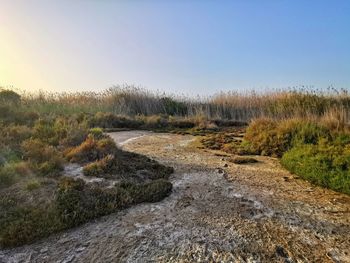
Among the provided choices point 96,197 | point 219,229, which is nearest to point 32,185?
point 96,197

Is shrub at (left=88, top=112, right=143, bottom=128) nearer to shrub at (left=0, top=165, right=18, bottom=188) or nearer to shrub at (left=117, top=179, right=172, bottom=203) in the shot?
shrub at (left=0, top=165, right=18, bottom=188)

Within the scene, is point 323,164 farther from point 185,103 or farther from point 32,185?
point 185,103

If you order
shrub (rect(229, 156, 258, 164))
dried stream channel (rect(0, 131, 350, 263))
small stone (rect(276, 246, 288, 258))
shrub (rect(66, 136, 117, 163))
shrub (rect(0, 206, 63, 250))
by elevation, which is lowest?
small stone (rect(276, 246, 288, 258))

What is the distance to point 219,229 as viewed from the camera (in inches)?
177

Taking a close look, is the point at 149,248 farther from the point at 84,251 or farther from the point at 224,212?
the point at 224,212

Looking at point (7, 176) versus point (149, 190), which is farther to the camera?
point (7, 176)

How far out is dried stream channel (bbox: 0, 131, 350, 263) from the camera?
3963 millimetres

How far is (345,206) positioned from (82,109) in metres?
14.6

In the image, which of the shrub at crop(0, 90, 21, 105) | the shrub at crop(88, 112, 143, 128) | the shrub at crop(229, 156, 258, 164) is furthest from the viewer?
the shrub at crop(88, 112, 143, 128)

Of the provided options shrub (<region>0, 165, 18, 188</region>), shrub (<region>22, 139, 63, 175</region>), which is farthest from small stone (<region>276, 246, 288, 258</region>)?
shrub (<region>0, 165, 18, 188</region>)

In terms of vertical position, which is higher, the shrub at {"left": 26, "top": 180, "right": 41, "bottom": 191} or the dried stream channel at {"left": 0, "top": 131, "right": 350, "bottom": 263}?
the shrub at {"left": 26, "top": 180, "right": 41, "bottom": 191}

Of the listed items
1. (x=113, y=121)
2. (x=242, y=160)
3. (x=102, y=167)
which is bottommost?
(x=242, y=160)

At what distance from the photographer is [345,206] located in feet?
17.9

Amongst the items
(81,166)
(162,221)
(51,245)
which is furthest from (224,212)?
(81,166)
